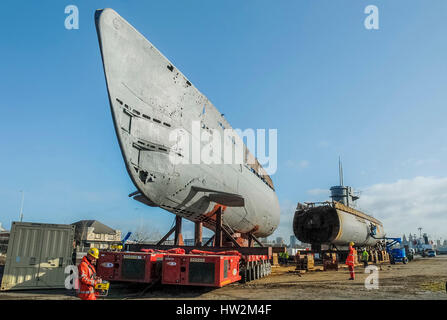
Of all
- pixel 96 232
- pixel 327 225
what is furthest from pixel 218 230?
pixel 96 232

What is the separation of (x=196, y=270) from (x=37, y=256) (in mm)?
5181

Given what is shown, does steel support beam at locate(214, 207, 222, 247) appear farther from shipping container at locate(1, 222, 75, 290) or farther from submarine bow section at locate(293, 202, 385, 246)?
submarine bow section at locate(293, 202, 385, 246)

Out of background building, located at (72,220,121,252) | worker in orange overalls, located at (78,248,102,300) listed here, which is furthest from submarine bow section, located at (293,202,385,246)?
background building, located at (72,220,121,252)

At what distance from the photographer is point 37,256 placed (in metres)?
9.77

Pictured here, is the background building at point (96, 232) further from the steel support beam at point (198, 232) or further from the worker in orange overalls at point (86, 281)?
the worker in orange overalls at point (86, 281)

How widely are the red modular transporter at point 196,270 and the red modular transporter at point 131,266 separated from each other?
1.28 feet

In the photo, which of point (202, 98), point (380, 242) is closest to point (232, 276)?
point (202, 98)

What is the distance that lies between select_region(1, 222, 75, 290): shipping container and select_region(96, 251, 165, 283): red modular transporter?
1.83 metres

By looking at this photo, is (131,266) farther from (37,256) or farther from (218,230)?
(218,230)

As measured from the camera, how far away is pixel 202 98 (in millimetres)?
11219

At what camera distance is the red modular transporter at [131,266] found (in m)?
8.73

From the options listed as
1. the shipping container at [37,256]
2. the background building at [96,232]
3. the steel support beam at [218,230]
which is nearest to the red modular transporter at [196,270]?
the steel support beam at [218,230]

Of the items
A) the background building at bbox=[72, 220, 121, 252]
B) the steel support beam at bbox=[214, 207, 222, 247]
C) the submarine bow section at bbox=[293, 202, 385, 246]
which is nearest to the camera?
the steel support beam at bbox=[214, 207, 222, 247]

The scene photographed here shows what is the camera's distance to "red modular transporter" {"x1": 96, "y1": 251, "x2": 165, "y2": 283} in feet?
28.7
